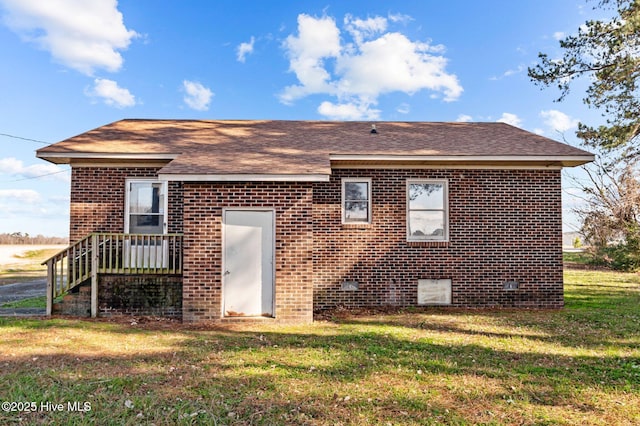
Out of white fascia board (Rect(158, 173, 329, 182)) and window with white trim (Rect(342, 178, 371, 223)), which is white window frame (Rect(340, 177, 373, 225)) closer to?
window with white trim (Rect(342, 178, 371, 223))

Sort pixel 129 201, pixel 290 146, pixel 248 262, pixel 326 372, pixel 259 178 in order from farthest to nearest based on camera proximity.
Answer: pixel 290 146
pixel 129 201
pixel 248 262
pixel 259 178
pixel 326 372

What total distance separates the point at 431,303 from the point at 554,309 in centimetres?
315

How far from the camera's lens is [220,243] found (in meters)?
8.45

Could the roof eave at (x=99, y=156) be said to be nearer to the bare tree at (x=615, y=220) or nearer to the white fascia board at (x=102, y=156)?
the white fascia board at (x=102, y=156)

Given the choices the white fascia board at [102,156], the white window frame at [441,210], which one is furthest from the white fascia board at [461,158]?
the white fascia board at [102,156]

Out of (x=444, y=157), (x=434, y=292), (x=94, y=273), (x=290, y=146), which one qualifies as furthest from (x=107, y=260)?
(x=444, y=157)

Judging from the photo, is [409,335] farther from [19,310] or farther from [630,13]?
[630,13]

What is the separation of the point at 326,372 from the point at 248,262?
12.2 ft

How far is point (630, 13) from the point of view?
13.6m

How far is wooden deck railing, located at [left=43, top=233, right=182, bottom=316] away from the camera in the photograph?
891cm

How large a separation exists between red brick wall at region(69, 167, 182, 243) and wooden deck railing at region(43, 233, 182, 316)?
23.6 inches

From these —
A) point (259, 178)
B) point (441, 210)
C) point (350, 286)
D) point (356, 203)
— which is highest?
point (259, 178)

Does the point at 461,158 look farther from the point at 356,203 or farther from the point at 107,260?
the point at 107,260

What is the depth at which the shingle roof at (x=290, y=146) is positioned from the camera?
29.4ft
